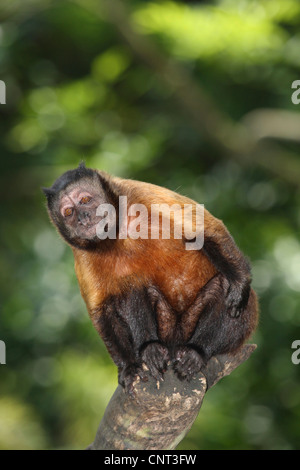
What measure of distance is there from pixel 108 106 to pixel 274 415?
7373 mm

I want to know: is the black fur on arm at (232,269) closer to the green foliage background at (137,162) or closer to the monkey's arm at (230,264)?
the monkey's arm at (230,264)

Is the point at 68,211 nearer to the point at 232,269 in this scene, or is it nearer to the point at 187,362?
the point at 232,269

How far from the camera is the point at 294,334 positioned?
1291 cm

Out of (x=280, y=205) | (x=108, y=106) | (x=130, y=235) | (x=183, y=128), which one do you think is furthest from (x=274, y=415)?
(x=130, y=235)

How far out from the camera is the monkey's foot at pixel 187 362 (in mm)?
4934

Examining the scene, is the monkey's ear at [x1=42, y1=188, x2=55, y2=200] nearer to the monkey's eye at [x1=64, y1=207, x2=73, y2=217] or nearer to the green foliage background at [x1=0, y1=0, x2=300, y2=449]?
the monkey's eye at [x1=64, y1=207, x2=73, y2=217]

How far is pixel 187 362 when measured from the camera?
5086 millimetres

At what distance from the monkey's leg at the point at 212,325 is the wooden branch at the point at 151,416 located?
2.15 ft

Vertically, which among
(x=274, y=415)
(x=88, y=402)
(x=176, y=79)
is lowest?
(x=274, y=415)

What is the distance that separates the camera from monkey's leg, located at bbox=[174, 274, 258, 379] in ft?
18.1

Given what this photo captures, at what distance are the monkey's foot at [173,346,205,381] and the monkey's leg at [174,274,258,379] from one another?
0.03 m

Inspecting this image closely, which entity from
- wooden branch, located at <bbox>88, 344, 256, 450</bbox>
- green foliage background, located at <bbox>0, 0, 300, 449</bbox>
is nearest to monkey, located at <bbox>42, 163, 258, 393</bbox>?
wooden branch, located at <bbox>88, 344, 256, 450</bbox>

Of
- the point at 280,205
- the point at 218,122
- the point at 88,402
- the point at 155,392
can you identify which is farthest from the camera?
the point at 280,205

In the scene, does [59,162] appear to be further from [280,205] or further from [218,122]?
[280,205]
